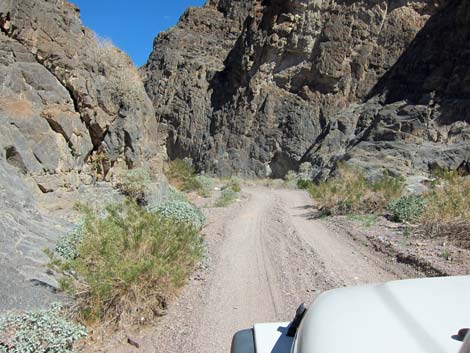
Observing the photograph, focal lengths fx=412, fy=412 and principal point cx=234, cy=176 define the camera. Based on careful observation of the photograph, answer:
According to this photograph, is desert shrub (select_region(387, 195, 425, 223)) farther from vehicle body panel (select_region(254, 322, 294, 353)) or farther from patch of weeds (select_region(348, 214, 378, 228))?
vehicle body panel (select_region(254, 322, 294, 353))

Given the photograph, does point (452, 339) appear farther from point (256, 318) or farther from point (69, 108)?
point (69, 108)

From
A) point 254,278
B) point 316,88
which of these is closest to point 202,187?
point 254,278

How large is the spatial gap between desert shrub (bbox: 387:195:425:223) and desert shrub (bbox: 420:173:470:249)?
174mm

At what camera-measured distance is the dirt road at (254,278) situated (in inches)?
161

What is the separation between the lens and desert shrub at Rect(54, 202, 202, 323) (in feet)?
13.6

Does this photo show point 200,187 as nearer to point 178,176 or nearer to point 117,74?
point 178,176

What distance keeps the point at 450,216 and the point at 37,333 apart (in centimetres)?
643

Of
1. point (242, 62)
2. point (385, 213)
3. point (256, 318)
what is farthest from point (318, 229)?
point (242, 62)

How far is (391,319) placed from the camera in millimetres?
1544

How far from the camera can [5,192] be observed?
19.3ft

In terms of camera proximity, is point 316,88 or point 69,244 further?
point 316,88

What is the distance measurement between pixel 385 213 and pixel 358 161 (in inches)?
533

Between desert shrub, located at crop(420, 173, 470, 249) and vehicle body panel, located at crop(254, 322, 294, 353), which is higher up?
vehicle body panel, located at crop(254, 322, 294, 353)

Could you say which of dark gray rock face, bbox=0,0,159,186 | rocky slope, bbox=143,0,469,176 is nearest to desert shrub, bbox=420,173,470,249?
dark gray rock face, bbox=0,0,159,186
